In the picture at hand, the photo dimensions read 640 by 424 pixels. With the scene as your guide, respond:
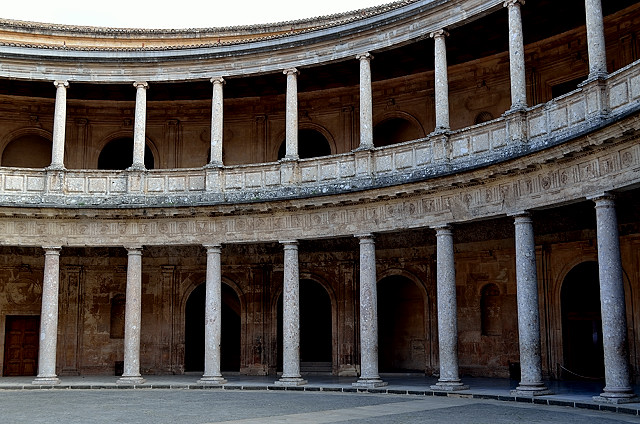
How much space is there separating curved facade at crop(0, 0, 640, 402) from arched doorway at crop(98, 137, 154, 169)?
81 millimetres

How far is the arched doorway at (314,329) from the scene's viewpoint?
83.3 feet

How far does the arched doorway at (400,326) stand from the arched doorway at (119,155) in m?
9.52

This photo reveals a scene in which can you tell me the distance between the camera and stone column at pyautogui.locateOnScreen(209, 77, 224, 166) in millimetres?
22781

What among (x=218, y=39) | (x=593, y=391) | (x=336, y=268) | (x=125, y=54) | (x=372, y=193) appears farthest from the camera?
(x=218, y=39)

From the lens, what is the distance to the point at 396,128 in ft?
82.8

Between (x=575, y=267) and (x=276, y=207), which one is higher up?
(x=276, y=207)

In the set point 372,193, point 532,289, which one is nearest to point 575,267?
point 532,289

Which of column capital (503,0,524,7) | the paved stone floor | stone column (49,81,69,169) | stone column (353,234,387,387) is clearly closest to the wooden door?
the paved stone floor

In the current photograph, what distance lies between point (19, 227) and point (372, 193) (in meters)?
10.4

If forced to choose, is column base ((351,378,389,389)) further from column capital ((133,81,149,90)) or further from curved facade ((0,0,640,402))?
column capital ((133,81,149,90))

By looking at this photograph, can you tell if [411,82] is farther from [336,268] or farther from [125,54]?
[125,54]

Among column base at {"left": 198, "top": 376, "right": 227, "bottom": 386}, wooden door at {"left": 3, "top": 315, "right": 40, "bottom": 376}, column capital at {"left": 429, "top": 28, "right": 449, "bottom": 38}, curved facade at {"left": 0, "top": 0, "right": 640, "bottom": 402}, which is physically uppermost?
column capital at {"left": 429, "top": 28, "right": 449, "bottom": 38}

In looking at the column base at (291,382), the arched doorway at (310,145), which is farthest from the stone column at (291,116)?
the column base at (291,382)

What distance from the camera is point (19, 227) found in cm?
2198
